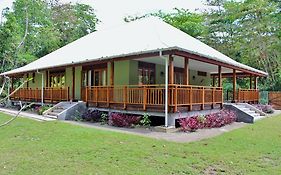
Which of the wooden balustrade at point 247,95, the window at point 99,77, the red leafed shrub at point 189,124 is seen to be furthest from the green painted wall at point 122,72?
the wooden balustrade at point 247,95

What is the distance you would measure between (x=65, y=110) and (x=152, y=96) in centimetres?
562

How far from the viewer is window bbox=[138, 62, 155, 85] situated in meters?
16.4

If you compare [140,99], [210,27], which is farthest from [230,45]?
[140,99]

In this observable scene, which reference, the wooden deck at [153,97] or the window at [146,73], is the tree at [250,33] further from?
the window at [146,73]

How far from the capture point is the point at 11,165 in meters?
5.91

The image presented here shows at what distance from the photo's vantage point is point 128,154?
697 centimetres

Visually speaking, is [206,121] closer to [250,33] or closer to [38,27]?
[250,33]

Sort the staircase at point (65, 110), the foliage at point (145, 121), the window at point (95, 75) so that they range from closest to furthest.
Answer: the foliage at point (145, 121) < the staircase at point (65, 110) < the window at point (95, 75)

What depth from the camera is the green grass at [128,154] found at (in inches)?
229

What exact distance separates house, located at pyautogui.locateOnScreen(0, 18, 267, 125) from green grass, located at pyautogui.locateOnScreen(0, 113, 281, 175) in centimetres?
293

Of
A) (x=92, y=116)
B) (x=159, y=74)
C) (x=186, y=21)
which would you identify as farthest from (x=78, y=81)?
(x=186, y=21)

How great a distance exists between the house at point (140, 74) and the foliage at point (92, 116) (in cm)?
49

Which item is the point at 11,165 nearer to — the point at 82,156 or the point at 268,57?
the point at 82,156

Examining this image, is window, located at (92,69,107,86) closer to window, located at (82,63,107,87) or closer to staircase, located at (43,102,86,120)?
window, located at (82,63,107,87)
